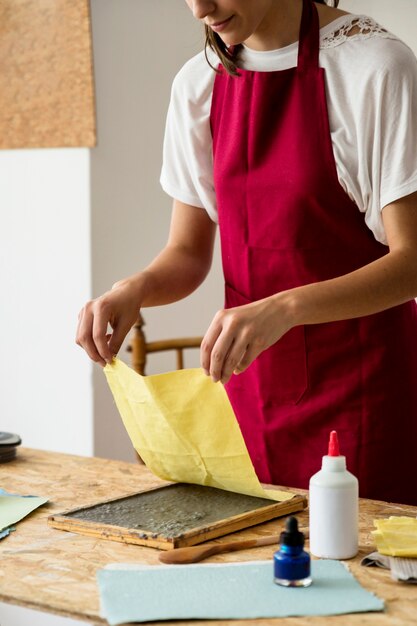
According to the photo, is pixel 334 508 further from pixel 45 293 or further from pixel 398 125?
pixel 45 293

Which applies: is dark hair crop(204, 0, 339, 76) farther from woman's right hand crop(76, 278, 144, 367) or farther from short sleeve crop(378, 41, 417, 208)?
woman's right hand crop(76, 278, 144, 367)

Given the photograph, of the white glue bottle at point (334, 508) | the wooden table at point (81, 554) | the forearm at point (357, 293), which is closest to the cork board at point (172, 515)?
the wooden table at point (81, 554)

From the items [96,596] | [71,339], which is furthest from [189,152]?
[71,339]

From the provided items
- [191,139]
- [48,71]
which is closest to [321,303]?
[191,139]

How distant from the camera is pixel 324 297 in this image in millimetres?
1525

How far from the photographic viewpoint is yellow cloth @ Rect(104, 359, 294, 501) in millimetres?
1550

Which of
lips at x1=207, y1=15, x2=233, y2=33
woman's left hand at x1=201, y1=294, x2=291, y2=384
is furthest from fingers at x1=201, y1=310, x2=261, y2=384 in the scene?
lips at x1=207, y1=15, x2=233, y2=33

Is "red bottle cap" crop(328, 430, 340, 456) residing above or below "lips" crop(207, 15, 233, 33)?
below

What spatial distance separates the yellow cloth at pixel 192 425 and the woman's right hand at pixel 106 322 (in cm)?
6

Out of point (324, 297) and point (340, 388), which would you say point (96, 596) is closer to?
point (324, 297)

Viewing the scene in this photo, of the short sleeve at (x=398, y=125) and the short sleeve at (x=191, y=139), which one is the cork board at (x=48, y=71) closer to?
the short sleeve at (x=191, y=139)

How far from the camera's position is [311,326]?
69.8 inches

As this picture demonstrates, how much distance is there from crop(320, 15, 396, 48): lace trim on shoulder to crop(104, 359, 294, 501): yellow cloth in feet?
2.10

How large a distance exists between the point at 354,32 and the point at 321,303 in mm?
520
